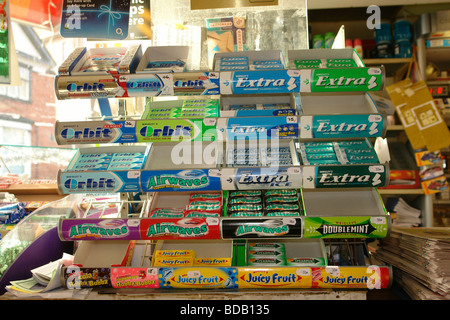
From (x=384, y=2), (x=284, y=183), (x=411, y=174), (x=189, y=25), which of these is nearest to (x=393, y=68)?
(x=384, y=2)

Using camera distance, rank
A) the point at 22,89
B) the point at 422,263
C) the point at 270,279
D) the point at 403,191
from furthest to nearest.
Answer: the point at 22,89 < the point at 403,191 < the point at 422,263 < the point at 270,279

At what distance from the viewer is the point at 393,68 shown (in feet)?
15.6

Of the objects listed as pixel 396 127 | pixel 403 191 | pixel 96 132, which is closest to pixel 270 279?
pixel 96 132

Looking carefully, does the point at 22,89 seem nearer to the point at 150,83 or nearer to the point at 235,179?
the point at 150,83

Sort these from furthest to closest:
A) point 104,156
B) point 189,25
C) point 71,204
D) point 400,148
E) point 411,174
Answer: point 400,148 → point 411,174 → point 189,25 → point 71,204 → point 104,156

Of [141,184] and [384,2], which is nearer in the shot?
[141,184]

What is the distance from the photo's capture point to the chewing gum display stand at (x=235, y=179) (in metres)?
1.72

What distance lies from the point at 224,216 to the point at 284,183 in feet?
1.11

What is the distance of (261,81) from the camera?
1.87m

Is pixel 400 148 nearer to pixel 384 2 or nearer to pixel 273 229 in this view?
pixel 384 2

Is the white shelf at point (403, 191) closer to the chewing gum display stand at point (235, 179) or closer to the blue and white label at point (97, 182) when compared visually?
the chewing gum display stand at point (235, 179)

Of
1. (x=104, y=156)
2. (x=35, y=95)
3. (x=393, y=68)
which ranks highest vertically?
(x=393, y=68)

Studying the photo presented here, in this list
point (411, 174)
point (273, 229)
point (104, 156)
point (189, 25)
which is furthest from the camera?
point (411, 174)

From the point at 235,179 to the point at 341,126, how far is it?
0.58 meters
